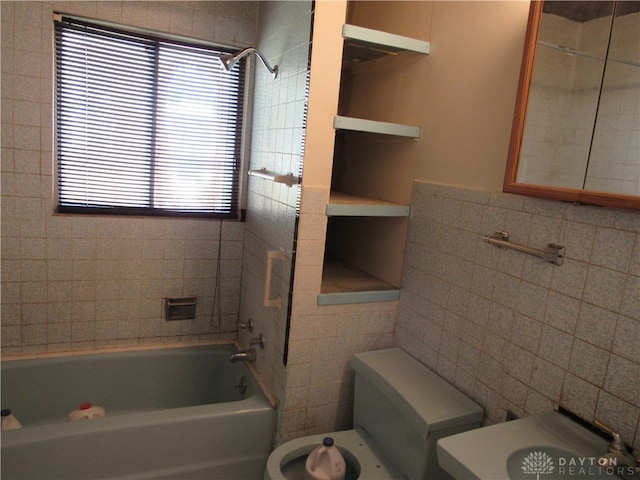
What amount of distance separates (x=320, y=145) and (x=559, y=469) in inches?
50.6

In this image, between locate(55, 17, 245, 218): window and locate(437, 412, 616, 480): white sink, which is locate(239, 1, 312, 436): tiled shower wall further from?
locate(437, 412, 616, 480): white sink

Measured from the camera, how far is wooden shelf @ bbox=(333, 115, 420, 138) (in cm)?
176

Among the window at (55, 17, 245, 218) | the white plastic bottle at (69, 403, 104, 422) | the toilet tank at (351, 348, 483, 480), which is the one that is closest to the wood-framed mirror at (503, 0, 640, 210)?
the toilet tank at (351, 348, 483, 480)

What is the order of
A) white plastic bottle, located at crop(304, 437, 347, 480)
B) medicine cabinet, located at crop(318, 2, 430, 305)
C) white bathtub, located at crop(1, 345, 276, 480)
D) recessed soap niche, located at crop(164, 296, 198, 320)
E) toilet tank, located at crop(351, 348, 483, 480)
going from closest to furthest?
1. toilet tank, located at crop(351, 348, 483, 480)
2. white plastic bottle, located at crop(304, 437, 347, 480)
3. white bathtub, located at crop(1, 345, 276, 480)
4. medicine cabinet, located at crop(318, 2, 430, 305)
5. recessed soap niche, located at crop(164, 296, 198, 320)

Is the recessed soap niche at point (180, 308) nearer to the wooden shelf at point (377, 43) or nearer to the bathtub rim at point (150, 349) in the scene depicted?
the bathtub rim at point (150, 349)

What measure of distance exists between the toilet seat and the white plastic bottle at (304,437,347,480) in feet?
0.26

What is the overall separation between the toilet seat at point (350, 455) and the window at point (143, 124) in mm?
1352

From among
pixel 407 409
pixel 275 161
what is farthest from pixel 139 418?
pixel 275 161

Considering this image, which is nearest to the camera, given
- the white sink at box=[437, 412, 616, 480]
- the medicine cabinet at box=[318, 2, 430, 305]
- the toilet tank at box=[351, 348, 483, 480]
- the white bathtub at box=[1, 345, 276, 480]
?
the white sink at box=[437, 412, 616, 480]

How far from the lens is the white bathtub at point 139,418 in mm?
1740

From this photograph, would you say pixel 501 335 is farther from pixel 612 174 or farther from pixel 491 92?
pixel 491 92

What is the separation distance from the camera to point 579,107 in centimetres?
125

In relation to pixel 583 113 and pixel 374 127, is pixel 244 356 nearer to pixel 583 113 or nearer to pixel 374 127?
pixel 374 127

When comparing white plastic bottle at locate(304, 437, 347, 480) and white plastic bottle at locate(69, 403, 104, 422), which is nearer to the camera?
white plastic bottle at locate(304, 437, 347, 480)
